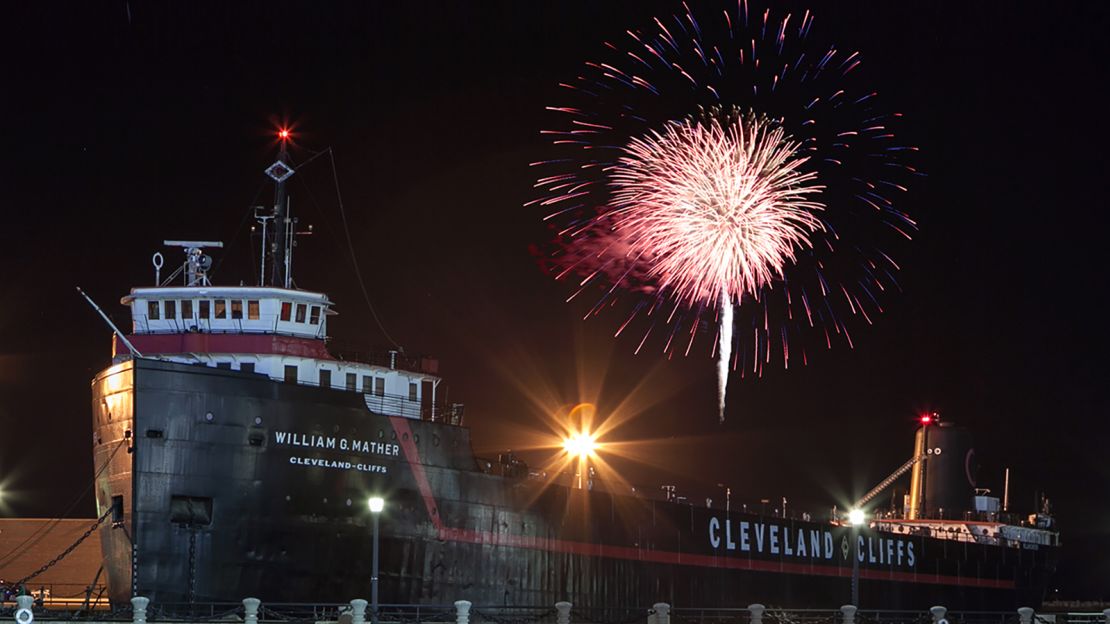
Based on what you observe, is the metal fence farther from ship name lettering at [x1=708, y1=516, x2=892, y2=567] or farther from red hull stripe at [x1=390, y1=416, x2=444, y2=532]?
ship name lettering at [x1=708, y1=516, x2=892, y2=567]

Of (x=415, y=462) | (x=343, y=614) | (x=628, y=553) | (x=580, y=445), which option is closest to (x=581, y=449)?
(x=580, y=445)

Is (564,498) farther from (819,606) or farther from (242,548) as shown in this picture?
(819,606)

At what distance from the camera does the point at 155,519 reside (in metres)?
39.3

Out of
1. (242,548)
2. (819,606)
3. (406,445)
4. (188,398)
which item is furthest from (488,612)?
(819,606)

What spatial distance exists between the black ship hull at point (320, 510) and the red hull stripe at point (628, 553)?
0.07 m

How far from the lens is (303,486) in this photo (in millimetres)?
41688

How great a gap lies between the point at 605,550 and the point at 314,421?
15036mm

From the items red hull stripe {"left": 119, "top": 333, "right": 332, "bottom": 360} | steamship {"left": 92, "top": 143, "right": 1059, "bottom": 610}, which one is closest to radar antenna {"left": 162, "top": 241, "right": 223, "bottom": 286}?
steamship {"left": 92, "top": 143, "right": 1059, "bottom": 610}

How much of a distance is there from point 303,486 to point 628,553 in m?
16.6

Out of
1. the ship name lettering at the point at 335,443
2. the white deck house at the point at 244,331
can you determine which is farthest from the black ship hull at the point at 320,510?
the white deck house at the point at 244,331

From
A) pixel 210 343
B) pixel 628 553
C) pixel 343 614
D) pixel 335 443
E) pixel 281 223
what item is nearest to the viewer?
pixel 343 614

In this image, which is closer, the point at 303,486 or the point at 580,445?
the point at 303,486

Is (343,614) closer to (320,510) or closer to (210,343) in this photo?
(320,510)

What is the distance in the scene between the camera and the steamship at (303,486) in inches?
1569
